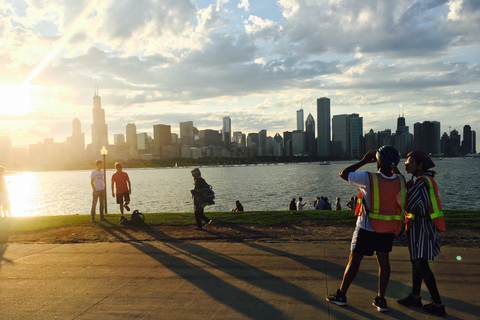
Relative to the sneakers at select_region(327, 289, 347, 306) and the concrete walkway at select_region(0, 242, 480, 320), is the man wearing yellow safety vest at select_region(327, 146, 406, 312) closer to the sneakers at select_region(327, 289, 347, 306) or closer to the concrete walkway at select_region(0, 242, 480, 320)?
the sneakers at select_region(327, 289, 347, 306)

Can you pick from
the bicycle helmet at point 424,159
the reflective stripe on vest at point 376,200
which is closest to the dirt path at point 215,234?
the bicycle helmet at point 424,159

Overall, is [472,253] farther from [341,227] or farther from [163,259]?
[163,259]

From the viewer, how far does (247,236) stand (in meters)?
8.70

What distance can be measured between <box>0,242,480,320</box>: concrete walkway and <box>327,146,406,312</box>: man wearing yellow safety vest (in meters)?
0.71

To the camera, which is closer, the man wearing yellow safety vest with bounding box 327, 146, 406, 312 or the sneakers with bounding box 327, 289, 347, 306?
the man wearing yellow safety vest with bounding box 327, 146, 406, 312

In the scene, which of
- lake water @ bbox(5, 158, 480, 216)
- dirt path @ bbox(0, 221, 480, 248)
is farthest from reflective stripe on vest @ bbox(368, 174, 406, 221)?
lake water @ bbox(5, 158, 480, 216)

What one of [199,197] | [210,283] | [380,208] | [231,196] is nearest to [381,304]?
[380,208]

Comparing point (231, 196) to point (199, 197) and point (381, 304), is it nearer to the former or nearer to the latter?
point (199, 197)

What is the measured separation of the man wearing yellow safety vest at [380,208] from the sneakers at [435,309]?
48cm

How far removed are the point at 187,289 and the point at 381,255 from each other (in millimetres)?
2705

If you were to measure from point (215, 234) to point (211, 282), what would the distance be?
3410mm

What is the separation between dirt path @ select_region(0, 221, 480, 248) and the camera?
8.17 meters

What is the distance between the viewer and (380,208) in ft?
14.0

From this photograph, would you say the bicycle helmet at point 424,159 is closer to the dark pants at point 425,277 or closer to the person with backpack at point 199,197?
the dark pants at point 425,277
